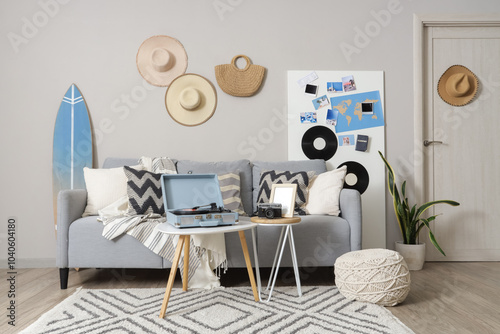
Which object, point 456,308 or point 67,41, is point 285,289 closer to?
point 456,308

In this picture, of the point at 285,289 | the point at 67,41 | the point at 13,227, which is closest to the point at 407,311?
the point at 285,289

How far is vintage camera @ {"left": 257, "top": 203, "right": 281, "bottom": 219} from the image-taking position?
205 cm

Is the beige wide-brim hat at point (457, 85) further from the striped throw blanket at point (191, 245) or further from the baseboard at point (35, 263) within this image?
the baseboard at point (35, 263)

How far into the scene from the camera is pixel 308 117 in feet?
10.6

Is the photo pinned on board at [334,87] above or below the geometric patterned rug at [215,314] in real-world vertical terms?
above

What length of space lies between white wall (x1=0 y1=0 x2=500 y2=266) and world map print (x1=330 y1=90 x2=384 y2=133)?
167 mm

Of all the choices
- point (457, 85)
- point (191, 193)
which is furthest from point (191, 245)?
point (457, 85)

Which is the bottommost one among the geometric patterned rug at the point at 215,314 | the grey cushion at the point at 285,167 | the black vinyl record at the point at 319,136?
the geometric patterned rug at the point at 215,314

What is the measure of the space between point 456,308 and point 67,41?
331 centimetres

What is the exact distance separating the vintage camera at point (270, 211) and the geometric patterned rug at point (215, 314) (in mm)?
457

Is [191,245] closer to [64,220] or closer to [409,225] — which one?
[64,220]

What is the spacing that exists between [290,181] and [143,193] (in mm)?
1006

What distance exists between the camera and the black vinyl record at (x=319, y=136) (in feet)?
10.6

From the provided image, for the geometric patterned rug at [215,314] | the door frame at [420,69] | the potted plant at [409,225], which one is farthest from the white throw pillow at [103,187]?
the door frame at [420,69]
